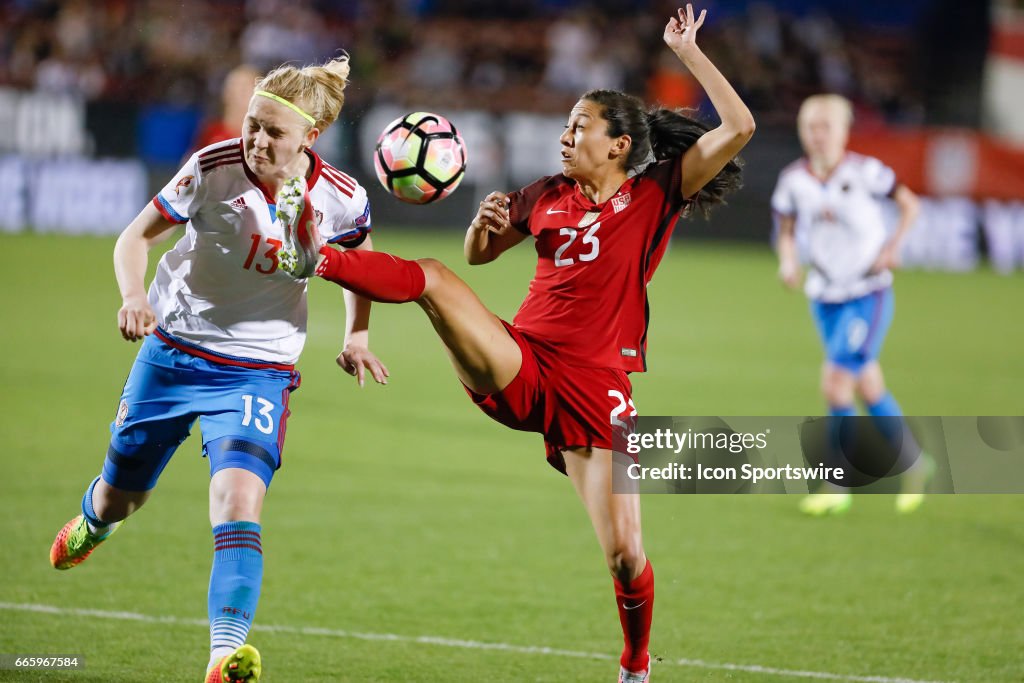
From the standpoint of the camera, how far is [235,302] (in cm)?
476

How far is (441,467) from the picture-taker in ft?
29.3

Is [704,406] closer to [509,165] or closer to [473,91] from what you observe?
[509,165]

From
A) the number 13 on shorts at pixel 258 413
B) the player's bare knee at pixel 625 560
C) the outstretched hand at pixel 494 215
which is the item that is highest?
the outstretched hand at pixel 494 215

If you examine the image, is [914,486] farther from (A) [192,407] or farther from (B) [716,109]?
(A) [192,407]

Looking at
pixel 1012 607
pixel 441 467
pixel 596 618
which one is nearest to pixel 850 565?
pixel 1012 607

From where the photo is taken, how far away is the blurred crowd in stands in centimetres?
2333

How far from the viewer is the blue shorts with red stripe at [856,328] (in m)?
8.33

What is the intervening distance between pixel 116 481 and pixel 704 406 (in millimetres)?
6648

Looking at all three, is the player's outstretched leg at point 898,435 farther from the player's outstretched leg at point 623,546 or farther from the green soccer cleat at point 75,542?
the green soccer cleat at point 75,542

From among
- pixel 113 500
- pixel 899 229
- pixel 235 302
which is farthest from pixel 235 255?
pixel 899 229

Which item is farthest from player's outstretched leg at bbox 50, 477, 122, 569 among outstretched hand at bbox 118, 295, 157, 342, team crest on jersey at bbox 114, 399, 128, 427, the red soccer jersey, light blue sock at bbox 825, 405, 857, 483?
light blue sock at bbox 825, 405, 857, 483

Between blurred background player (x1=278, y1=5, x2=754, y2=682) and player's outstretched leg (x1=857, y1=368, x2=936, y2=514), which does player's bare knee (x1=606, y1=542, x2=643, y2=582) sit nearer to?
blurred background player (x1=278, y1=5, x2=754, y2=682)

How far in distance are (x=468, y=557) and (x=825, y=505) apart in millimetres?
2553
